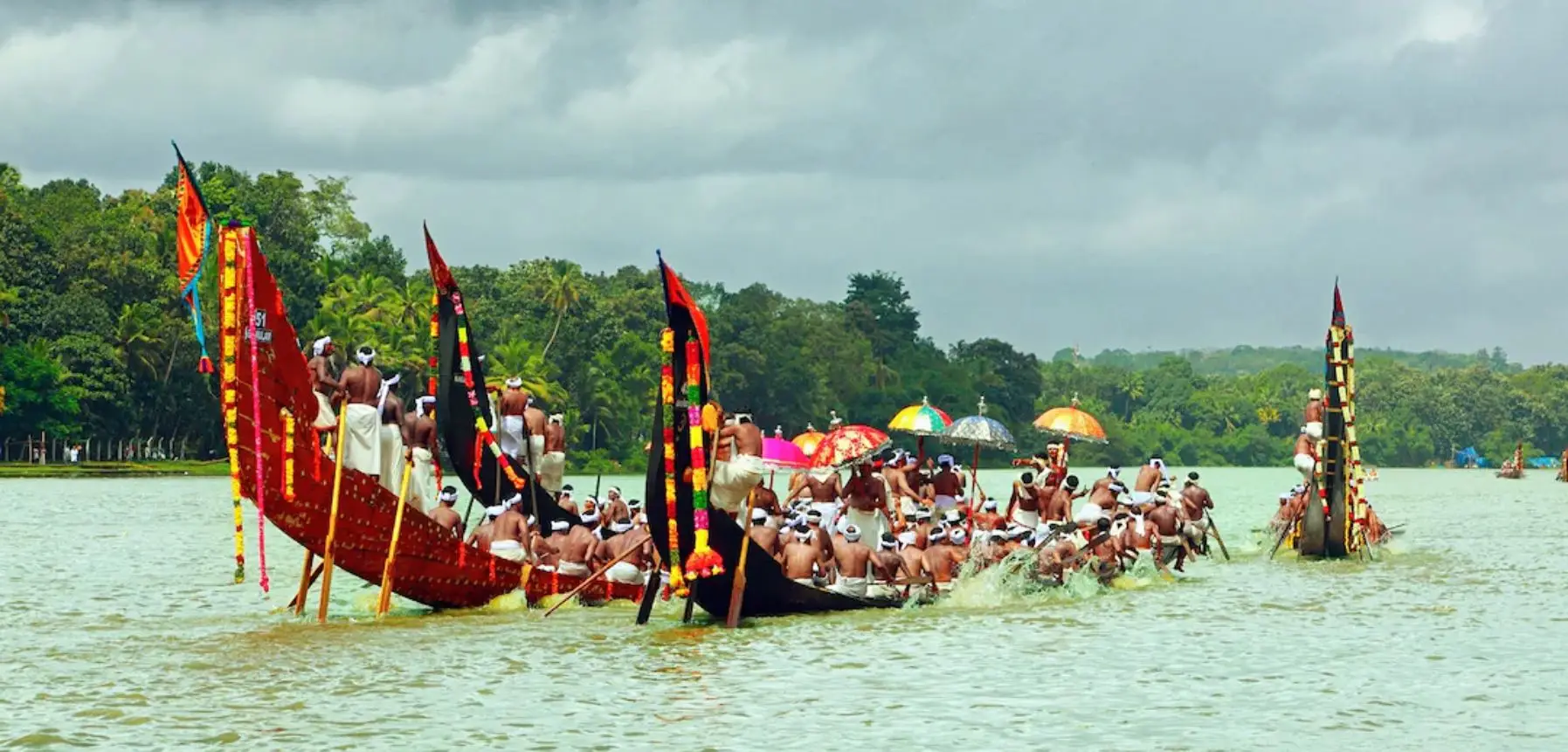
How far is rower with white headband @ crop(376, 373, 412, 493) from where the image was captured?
846 inches

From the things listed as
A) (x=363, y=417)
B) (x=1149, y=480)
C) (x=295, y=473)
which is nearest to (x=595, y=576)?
(x=363, y=417)

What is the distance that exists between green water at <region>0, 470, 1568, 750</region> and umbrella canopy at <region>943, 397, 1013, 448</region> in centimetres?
383

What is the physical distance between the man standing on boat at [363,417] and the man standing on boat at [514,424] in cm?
463

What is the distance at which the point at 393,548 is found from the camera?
800 inches

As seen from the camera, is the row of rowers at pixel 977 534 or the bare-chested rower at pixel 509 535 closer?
the row of rowers at pixel 977 534

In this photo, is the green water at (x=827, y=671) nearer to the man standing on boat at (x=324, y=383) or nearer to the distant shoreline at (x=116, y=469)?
the man standing on boat at (x=324, y=383)

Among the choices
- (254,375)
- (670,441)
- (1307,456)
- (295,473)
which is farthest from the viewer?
(1307,456)

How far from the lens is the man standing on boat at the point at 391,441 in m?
21.5

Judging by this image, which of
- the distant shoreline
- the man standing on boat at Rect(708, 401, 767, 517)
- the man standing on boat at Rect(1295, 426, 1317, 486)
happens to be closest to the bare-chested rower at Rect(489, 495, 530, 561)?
the man standing on boat at Rect(708, 401, 767, 517)

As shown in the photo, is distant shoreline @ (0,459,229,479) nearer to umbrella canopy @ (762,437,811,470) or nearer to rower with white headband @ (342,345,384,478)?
rower with white headband @ (342,345,384,478)

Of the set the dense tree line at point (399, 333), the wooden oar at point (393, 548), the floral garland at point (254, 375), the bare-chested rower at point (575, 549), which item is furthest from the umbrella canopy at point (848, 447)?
the dense tree line at point (399, 333)

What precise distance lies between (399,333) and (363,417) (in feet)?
183

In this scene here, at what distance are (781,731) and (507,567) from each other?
25.3 feet

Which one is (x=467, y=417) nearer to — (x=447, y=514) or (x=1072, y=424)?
(x=447, y=514)
